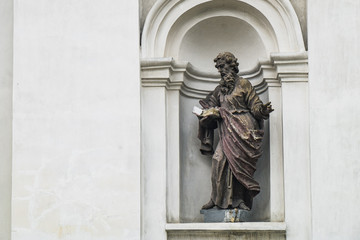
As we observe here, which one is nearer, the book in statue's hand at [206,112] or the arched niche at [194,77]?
the arched niche at [194,77]

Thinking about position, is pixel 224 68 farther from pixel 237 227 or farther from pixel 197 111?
pixel 237 227

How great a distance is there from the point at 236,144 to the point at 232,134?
139 mm

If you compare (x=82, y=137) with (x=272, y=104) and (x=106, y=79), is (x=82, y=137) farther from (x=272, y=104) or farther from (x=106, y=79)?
(x=272, y=104)

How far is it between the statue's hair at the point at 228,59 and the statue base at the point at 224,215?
179 centimetres

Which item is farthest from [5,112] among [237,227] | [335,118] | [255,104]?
[335,118]

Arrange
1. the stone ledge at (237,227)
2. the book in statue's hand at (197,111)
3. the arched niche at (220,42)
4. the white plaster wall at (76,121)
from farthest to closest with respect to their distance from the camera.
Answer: the arched niche at (220,42) < the book in statue's hand at (197,111) < the white plaster wall at (76,121) < the stone ledge at (237,227)

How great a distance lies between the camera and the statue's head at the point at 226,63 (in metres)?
11.8

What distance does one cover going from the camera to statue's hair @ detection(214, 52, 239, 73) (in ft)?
38.6

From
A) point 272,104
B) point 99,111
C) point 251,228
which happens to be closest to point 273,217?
point 251,228

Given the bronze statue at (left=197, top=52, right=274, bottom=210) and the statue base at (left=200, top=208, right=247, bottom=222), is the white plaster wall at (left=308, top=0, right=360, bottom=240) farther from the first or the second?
the statue base at (left=200, top=208, right=247, bottom=222)

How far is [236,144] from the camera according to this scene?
1142 centimetres

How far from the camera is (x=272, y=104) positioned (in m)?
11.7

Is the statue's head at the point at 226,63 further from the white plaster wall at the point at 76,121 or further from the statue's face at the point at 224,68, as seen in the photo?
the white plaster wall at the point at 76,121

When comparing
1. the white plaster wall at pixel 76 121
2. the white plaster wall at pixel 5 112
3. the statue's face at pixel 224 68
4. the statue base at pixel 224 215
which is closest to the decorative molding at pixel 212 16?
the white plaster wall at pixel 76 121
